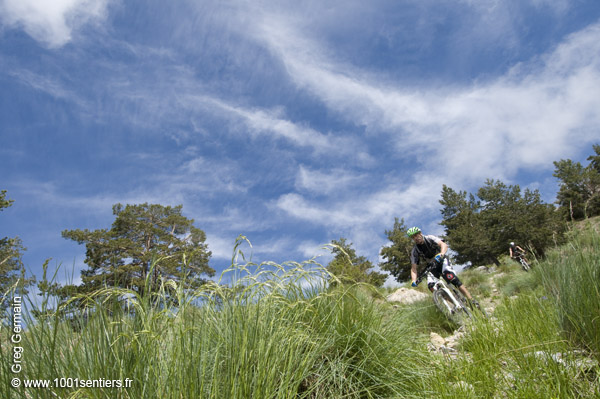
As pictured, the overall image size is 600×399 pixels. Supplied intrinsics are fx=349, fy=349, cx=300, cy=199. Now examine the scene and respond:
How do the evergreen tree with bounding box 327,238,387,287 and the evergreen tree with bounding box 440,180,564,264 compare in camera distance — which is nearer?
the evergreen tree with bounding box 327,238,387,287

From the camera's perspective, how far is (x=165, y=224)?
30672mm

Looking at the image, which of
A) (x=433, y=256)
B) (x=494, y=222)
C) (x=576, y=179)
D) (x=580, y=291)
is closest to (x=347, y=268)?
(x=433, y=256)

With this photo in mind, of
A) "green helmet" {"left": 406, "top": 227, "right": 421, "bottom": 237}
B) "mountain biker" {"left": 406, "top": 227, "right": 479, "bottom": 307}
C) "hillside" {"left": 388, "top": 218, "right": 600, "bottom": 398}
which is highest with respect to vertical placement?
Result: "green helmet" {"left": 406, "top": 227, "right": 421, "bottom": 237}

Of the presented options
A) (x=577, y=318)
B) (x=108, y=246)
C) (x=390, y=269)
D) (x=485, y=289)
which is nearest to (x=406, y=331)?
(x=577, y=318)

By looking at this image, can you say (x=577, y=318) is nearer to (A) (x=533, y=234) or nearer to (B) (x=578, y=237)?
(B) (x=578, y=237)

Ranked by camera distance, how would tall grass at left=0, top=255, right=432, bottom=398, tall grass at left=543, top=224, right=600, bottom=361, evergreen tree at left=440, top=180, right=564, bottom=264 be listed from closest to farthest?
tall grass at left=0, top=255, right=432, bottom=398 → tall grass at left=543, top=224, right=600, bottom=361 → evergreen tree at left=440, top=180, right=564, bottom=264

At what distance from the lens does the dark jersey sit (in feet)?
23.2

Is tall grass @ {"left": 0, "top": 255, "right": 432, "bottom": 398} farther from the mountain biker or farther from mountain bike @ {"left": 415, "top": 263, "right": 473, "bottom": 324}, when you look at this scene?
the mountain biker

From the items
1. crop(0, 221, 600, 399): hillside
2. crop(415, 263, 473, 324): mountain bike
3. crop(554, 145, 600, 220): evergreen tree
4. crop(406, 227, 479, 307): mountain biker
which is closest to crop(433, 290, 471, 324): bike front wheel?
crop(415, 263, 473, 324): mountain bike

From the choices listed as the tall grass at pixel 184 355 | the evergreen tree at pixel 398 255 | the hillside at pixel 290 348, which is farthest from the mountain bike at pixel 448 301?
the evergreen tree at pixel 398 255

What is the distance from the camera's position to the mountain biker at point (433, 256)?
667cm

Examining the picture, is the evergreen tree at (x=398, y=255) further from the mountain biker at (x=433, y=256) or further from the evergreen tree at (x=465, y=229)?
the mountain biker at (x=433, y=256)

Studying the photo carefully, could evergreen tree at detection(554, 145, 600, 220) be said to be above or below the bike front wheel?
above

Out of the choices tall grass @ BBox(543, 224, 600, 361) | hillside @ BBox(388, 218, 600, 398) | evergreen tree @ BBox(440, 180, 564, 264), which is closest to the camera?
hillside @ BBox(388, 218, 600, 398)
